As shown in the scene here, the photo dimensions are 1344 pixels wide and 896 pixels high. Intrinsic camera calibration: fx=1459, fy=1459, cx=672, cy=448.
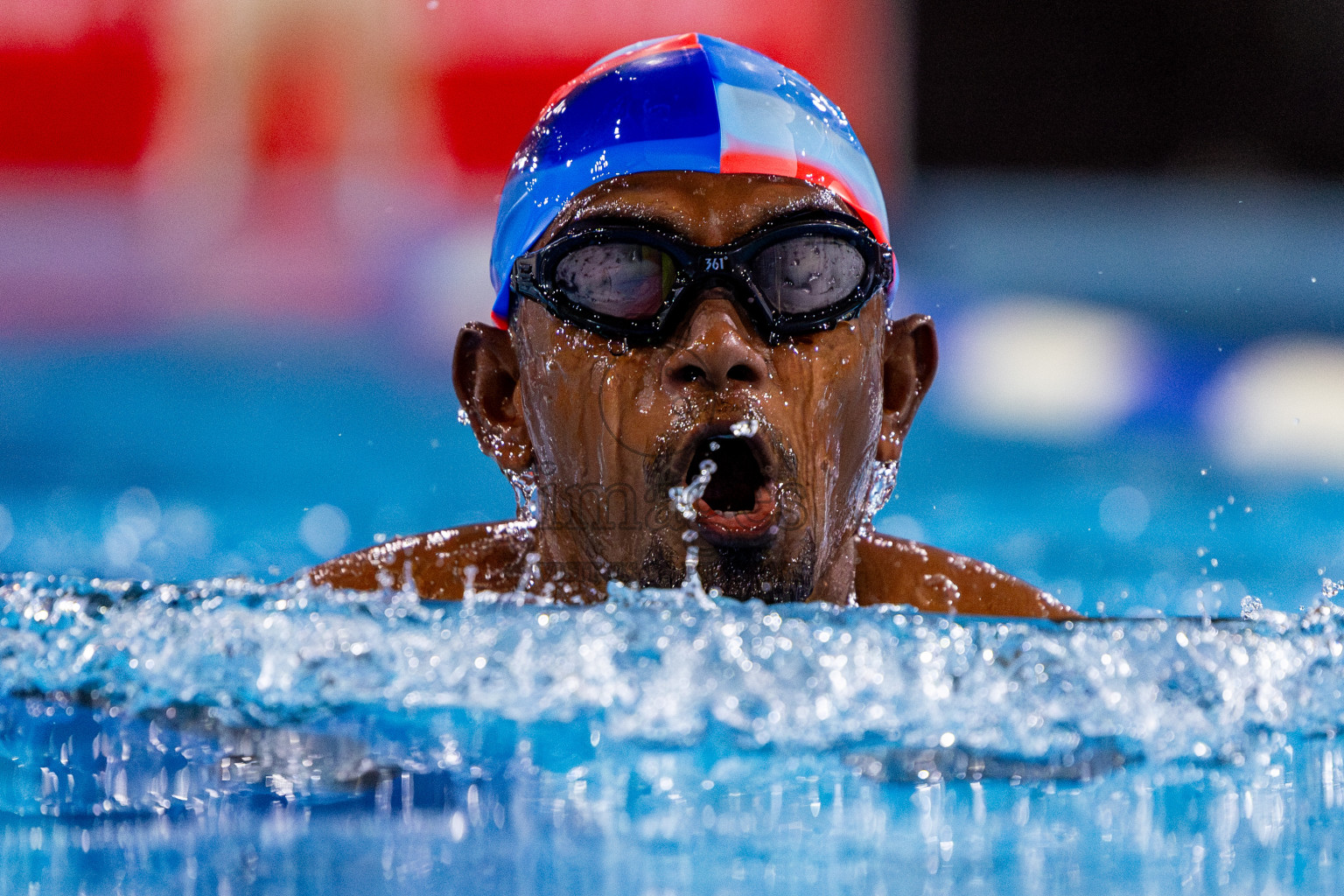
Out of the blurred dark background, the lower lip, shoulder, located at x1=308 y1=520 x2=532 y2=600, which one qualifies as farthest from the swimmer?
the blurred dark background

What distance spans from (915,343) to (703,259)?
505 mm

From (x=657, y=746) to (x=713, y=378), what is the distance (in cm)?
48

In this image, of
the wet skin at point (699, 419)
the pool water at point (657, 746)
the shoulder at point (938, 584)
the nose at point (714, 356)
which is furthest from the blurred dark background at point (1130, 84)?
the pool water at point (657, 746)

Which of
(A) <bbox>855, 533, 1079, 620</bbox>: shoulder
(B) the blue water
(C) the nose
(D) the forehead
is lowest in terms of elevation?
(B) the blue water

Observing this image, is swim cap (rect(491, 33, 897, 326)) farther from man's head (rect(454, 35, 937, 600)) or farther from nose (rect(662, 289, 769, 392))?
nose (rect(662, 289, 769, 392))

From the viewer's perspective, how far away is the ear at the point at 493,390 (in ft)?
6.87

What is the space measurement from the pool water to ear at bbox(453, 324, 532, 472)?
1.41 feet

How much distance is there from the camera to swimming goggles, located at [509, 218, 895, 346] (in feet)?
5.98

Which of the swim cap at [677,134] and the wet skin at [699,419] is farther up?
the swim cap at [677,134]

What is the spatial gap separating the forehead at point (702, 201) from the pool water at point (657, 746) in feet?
1.62

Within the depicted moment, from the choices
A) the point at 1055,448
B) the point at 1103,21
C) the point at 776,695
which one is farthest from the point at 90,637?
the point at 1103,21

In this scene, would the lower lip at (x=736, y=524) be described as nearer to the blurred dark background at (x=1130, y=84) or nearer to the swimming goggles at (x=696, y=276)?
the swimming goggles at (x=696, y=276)

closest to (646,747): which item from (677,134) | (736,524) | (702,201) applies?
(736,524)

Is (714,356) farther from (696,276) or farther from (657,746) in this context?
(657,746)
